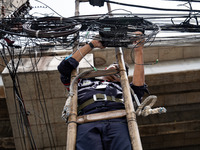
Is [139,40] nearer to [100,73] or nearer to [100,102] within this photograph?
[100,73]

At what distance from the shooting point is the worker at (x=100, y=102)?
342 centimetres

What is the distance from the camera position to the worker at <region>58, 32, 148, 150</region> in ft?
11.2

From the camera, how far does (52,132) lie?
22.5ft

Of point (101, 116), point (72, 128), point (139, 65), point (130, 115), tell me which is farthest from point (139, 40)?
point (72, 128)

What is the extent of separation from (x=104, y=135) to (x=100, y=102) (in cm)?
59

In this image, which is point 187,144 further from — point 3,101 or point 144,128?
point 3,101

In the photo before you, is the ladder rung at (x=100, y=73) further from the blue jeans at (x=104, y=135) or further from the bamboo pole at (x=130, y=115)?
the blue jeans at (x=104, y=135)

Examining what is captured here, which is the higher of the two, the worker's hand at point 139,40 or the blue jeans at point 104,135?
the worker's hand at point 139,40

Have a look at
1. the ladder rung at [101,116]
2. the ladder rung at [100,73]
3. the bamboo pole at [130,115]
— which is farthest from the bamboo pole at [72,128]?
the bamboo pole at [130,115]

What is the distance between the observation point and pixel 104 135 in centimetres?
362

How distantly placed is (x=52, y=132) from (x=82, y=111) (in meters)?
3.24

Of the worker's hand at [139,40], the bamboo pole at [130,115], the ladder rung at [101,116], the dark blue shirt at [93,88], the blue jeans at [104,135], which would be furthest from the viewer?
the dark blue shirt at [93,88]

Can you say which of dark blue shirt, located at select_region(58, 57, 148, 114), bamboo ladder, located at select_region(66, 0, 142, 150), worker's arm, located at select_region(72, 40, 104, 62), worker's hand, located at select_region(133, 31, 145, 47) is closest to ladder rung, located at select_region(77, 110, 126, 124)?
bamboo ladder, located at select_region(66, 0, 142, 150)

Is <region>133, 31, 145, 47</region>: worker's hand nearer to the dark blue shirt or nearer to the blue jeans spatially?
the dark blue shirt
